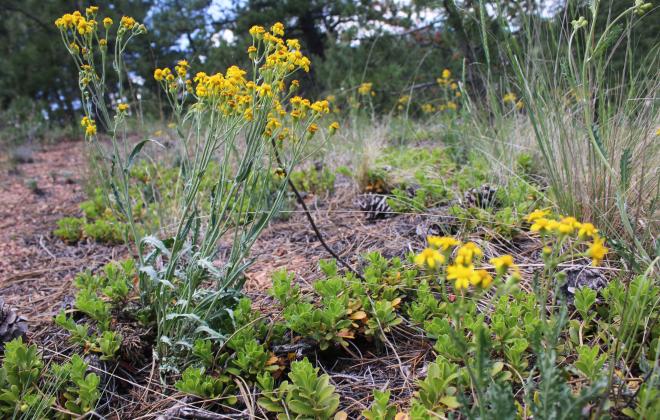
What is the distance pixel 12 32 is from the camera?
1006cm

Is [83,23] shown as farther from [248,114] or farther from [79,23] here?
[248,114]

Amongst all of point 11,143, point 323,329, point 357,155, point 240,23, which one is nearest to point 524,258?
point 323,329

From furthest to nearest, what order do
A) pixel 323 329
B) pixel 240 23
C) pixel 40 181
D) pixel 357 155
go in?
pixel 240 23 → pixel 40 181 → pixel 357 155 → pixel 323 329

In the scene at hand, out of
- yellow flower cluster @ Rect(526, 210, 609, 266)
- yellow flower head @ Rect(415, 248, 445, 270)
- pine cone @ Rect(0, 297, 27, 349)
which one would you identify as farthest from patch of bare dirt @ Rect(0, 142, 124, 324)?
yellow flower cluster @ Rect(526, 210, 609, 266)

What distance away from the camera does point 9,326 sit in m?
1.46

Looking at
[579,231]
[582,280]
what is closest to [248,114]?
[579,231]

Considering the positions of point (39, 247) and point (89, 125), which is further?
point (39, 247)

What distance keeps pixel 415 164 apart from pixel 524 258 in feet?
5.60

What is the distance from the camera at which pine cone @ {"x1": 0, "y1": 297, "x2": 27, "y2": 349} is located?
4.72 feet

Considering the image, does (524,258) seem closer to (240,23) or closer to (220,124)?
(220,124)

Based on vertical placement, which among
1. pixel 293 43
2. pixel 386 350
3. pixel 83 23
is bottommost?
pixel 386 350

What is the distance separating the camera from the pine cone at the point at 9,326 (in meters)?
1.44

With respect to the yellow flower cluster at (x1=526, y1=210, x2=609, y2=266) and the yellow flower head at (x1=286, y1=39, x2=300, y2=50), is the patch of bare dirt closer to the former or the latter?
the yellow flower head at (x1=286, y1=39, x2=300, y2=50)

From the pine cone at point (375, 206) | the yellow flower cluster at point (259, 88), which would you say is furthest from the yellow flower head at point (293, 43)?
the pine cone at point (375, 206)
